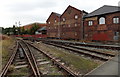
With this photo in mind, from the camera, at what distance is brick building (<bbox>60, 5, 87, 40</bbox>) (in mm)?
32312

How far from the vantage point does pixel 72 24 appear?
35.0 m

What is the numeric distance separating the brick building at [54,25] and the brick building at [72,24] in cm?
244

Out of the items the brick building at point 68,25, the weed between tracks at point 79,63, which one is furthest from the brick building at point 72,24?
the weed between tracks at point 79,63

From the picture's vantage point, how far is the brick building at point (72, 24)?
32.3 meters

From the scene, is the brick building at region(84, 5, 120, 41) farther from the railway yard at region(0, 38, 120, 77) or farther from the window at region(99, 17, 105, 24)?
the railway yard at region(0, 38, 120, 77)

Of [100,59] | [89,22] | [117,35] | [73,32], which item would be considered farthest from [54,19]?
[100,59]

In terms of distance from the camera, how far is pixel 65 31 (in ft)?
123

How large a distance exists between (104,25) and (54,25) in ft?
69.6

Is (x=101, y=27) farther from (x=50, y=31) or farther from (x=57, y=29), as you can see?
(x=50, y=31)

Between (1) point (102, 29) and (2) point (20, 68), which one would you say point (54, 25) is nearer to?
(1) point (102, 29)

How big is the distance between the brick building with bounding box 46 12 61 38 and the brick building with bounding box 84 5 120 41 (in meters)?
13.7

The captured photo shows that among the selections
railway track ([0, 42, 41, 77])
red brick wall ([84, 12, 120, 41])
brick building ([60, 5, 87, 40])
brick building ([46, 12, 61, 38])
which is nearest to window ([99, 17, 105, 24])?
red brick wall ([84, 12, 120, 41])

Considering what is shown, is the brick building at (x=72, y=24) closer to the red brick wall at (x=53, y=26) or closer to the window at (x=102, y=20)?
the red brick wall at (x=53, y=26)

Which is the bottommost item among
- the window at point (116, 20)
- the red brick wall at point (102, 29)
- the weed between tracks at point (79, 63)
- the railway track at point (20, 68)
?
the weed between tracks at point (79, 63)
